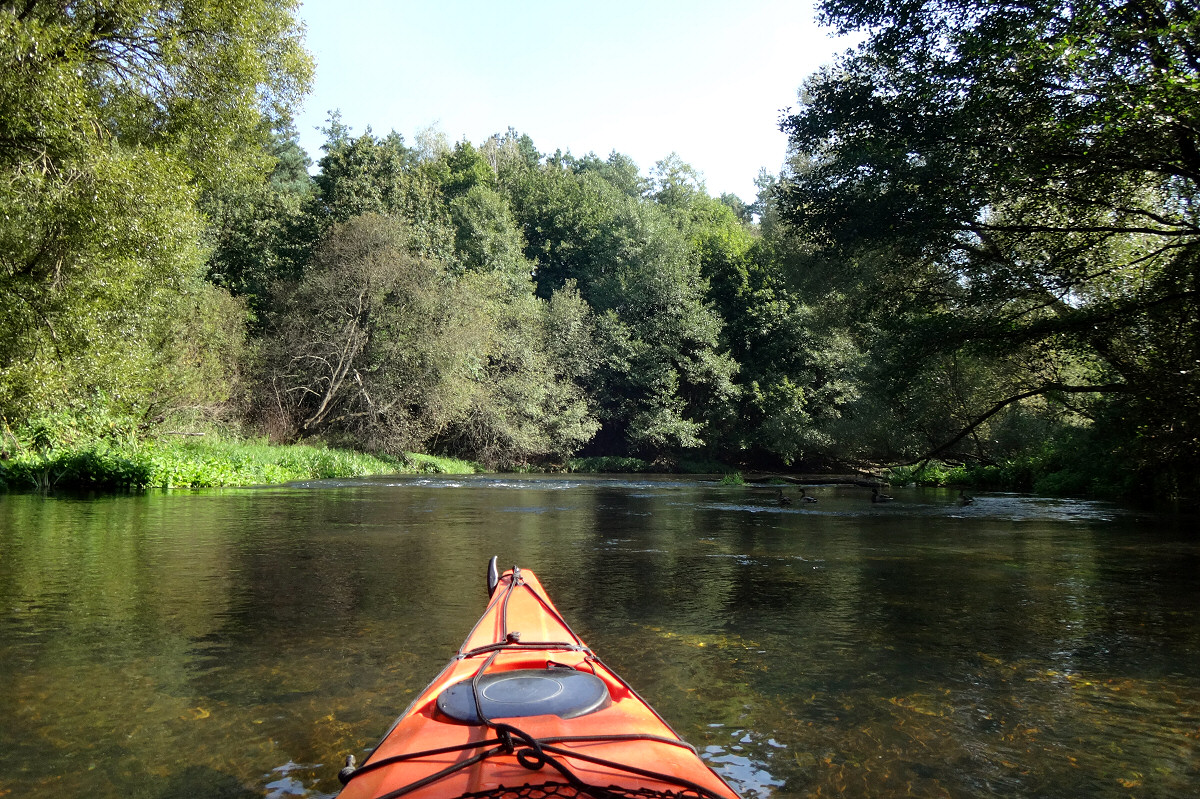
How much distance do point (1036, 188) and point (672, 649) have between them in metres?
9.62

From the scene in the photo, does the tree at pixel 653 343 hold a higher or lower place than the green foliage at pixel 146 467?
higher

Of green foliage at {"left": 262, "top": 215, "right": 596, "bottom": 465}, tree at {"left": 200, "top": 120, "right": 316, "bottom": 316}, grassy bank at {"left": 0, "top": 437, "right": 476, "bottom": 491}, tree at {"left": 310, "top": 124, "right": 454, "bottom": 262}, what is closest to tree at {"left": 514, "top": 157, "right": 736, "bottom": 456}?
green foliage at {"left": 262, "top": 215, "right": 596, "bottom": 465}

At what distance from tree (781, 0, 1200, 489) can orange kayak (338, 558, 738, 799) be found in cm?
830

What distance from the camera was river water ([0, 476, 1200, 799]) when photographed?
2.74m

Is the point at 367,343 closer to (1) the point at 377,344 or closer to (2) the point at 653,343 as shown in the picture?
(1) the point at 377,344

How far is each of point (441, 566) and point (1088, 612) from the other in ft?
16.0

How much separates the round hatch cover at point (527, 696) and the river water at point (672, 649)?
0.69m

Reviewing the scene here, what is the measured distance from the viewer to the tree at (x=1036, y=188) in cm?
909

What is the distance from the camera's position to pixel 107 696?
132 inches

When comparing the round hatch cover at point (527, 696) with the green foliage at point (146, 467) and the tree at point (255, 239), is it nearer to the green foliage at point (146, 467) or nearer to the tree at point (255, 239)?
the green foliage at point (146, 467)

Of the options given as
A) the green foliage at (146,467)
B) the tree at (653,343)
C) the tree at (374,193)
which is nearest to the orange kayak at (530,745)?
the green foliage at (146,467)

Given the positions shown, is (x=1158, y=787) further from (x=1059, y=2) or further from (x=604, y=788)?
(x=1059, y=2)

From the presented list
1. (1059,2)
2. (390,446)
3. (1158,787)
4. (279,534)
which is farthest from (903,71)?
(390,446)

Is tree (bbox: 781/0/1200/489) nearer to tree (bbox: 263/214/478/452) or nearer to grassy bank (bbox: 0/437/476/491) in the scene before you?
grassy bank (bbox: 0/437/476/491)
